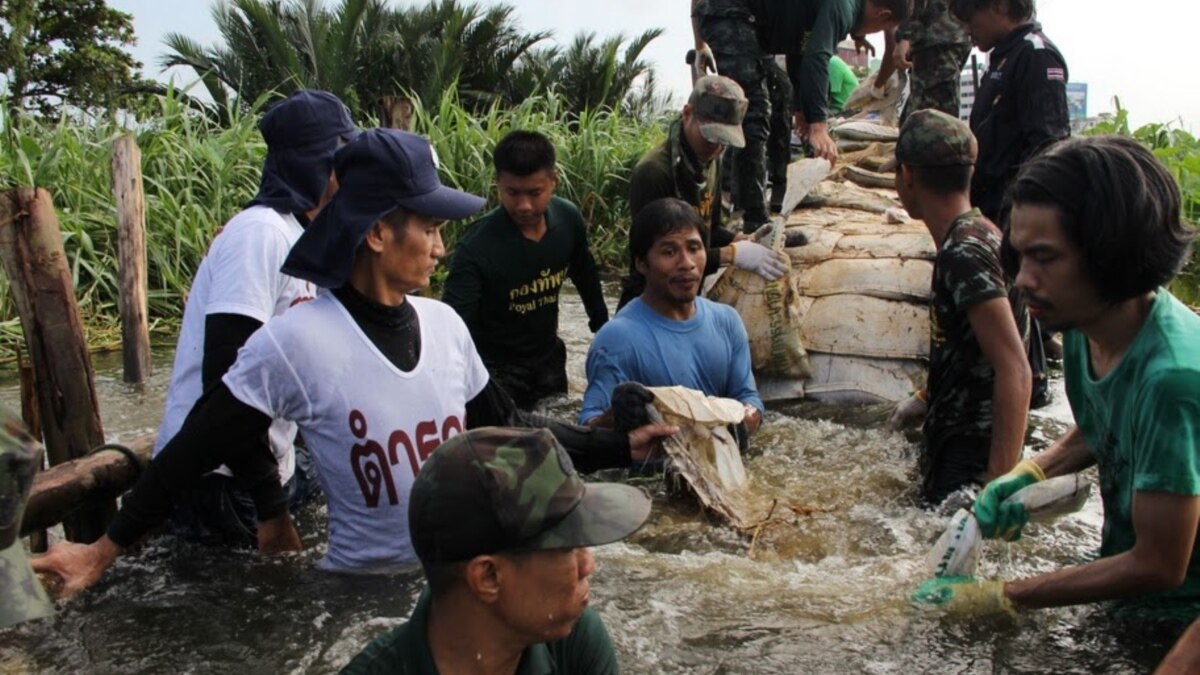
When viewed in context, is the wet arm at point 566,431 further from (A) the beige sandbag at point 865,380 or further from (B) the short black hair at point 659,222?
(A) the beige sandbag at point 865,380

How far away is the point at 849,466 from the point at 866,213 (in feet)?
8.42

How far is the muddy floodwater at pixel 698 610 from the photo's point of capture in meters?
3.07

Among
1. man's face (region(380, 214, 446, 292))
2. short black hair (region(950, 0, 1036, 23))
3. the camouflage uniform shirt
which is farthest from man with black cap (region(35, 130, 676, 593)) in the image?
short black hair (region(950, 0, 1036, 23))

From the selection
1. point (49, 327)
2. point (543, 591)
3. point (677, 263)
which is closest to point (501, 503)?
point (543, 591)

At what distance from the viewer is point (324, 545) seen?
379 cm

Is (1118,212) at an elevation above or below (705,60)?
below

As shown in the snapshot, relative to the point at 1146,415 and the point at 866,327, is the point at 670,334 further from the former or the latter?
the point at 1146,415

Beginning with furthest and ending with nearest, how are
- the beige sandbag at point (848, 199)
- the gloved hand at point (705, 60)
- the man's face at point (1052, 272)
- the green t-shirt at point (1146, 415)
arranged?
the beige sandbag at point (848, 199) < the gloved hand at point (705, 60) < the man's face at point (1052, 272) < the green t-shirt at point (1146, 415)

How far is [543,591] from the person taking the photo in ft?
6.03

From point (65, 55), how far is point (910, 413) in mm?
16907

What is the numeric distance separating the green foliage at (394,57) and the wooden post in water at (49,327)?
32.5 feet

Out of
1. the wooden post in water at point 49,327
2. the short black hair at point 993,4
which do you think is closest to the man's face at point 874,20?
the short black hair at point 993,4

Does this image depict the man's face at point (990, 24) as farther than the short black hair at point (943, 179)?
Yes

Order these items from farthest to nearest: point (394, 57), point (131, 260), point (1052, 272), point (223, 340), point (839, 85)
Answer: point (394, 57) → point (839, 85) → point (131, 260) → point (223, 340) → point (1052, 272)
